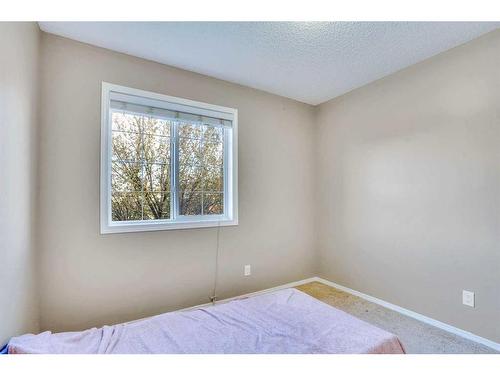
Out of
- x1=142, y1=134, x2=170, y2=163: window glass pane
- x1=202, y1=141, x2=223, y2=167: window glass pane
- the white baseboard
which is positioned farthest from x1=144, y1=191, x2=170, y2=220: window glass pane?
the white baseboard

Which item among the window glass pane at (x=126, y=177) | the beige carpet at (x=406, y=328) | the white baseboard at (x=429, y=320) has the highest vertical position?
the window glass pane at (x=126, y=177)

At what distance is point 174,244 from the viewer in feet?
8.36

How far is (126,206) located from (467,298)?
9.92ft

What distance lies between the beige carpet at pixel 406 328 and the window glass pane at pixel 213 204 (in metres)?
1.49

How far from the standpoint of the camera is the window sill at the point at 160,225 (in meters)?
2.26

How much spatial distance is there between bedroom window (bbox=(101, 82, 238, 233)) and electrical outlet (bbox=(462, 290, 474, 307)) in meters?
2.15

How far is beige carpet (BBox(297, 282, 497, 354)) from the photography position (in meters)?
1.99

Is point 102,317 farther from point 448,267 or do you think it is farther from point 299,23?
point 448,267

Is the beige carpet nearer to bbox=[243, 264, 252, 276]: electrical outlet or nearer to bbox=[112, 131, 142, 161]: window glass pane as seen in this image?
bbox=[243, 264, 252, 276]: electrical outlet

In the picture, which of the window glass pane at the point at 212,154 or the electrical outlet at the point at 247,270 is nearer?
the window glass pane at the point at 212,154

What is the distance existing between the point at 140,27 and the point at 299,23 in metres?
1.21

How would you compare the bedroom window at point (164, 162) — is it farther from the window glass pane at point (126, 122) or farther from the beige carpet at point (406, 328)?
the beige carpet at point (406, 328)

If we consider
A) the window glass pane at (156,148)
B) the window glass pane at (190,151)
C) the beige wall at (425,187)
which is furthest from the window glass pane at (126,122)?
the beige wall at (425,187)

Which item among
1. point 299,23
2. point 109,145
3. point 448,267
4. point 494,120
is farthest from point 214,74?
point 448,267
